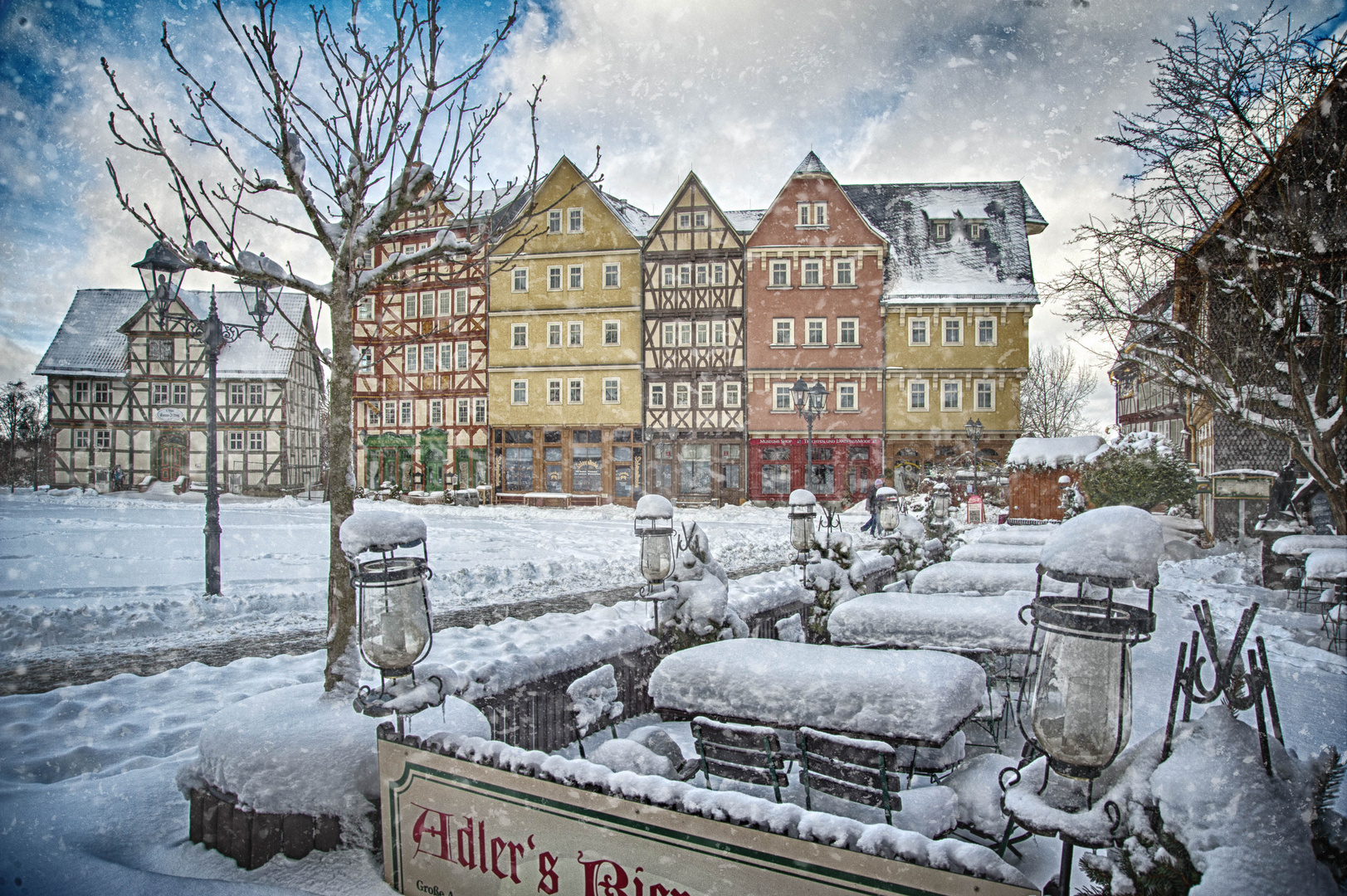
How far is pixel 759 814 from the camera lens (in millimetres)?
2123

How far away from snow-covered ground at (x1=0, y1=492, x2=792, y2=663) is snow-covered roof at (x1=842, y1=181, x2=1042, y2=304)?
11307mm

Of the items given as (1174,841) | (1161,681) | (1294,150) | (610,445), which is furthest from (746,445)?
(1174,841)

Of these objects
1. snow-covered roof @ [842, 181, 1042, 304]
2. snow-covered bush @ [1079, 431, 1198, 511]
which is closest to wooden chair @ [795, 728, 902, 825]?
snow-covered bush @ [1079, 431, 1198, 511]

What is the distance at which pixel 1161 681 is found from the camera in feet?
18.9

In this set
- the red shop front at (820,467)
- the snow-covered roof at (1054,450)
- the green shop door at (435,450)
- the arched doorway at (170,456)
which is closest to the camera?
the snow-covered roof at (1054,450)

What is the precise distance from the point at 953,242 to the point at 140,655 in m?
28.5

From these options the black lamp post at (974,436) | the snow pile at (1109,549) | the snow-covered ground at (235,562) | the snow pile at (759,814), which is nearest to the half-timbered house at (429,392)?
the snow-covered ground at (235,562)

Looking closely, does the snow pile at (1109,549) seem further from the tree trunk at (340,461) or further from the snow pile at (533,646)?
the tree trunk at (340,461)

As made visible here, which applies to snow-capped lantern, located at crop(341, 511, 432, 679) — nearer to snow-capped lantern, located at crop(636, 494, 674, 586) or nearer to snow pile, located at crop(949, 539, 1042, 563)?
snow-capped lantern, located at crop(636, 494, 674, 586)

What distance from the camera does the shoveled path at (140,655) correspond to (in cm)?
612

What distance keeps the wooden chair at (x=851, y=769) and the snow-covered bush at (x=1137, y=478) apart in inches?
634

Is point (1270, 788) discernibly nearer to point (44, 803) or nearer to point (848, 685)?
point (848, 685)

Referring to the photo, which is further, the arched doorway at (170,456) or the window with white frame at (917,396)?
the arched doorway at (170,456)

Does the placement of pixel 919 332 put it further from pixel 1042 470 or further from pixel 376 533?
pixel 376 533
